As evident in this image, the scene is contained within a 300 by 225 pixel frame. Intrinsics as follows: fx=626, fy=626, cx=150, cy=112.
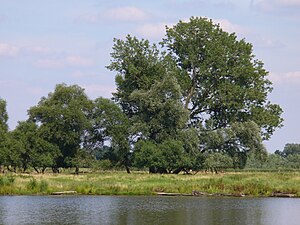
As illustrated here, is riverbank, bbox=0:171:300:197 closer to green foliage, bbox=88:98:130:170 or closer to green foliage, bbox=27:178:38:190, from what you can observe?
green foliage, bbox=27:178:38:190

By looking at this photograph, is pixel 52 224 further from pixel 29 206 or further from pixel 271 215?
pixel 271 215

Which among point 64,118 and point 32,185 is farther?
point 64,118

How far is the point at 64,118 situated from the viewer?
73875mm

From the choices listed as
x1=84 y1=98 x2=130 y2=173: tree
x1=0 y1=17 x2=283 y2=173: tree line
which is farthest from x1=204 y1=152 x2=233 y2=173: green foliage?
x1=84 y1=98 x2=130 y2=173: tree

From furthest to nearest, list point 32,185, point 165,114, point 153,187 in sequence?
point 165,114
point 153,187
point 32,185

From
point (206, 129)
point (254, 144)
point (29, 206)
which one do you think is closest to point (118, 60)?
point (206, 129)

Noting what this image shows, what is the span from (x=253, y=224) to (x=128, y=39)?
164 ft

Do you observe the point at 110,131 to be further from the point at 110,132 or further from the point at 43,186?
the point at 43,186

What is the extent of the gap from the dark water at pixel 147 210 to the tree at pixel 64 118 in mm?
29790

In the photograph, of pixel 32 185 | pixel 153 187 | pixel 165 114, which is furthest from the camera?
Answer: pixel 165 114

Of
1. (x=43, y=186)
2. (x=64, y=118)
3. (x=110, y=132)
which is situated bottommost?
(x=43, y=186)

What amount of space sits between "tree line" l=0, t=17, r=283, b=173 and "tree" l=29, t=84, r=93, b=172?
119 millimetres

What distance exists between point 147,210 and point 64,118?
39.8 m

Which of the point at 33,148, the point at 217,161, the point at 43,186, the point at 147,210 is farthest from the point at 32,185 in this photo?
the point at 217,161
